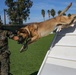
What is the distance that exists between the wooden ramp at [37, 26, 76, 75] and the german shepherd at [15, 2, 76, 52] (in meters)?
0.20

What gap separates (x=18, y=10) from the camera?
49.3m

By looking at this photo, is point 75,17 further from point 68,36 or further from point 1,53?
point 1,53

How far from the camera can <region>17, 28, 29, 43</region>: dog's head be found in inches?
156

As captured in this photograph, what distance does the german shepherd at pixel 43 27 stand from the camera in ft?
12.5

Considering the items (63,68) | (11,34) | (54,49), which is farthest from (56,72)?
(11,34)

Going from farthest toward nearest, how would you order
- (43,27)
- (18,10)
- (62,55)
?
(18,10), (62,55), (43,27)

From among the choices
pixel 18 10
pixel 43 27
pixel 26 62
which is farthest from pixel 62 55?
pixel 18 10

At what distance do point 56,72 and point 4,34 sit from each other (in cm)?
170

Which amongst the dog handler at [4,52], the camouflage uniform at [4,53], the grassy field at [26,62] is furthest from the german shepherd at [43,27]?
the grassy field at [26,62]

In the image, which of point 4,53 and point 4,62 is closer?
point 4,53

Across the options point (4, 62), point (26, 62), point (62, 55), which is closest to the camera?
point (62, 55)

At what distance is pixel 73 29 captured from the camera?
3.93m

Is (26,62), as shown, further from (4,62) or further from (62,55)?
(62,55)

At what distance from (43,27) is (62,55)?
589 mm
